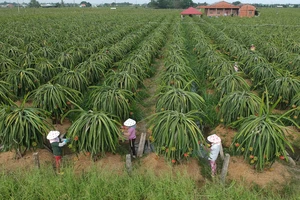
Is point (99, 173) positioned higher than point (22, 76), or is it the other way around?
point (22, 76)

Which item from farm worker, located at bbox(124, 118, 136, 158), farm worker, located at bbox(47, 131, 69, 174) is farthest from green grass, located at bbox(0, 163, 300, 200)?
farm worker, located at bbox(124, 118, 136, 158)

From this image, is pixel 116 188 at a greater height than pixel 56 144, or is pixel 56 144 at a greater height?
pixel 56 144

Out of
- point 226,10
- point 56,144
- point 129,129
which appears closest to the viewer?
point 56,144

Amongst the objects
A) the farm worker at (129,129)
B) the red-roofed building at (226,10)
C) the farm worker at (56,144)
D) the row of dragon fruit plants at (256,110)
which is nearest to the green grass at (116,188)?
the farm worker at (56,144)

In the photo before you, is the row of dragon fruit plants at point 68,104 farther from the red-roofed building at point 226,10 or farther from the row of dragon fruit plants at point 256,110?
the red-roofed building at point 226,10

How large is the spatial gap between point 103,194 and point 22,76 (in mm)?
4153

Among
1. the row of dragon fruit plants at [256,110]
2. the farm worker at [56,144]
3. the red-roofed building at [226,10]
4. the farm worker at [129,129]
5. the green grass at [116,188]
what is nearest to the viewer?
the green grass at [116,188]

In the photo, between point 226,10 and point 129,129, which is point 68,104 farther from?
point 226,10

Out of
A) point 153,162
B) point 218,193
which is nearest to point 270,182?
point 218,193

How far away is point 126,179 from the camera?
3.51m

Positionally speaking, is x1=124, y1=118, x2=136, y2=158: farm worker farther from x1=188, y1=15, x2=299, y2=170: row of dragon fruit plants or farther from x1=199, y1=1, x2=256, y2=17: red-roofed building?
x1=199, y1=1, x2=256, y2=17: red-roofed building

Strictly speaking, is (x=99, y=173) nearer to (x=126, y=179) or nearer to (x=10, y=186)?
(x=126, y=179)

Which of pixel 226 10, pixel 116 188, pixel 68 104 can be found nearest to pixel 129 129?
pixel 116 188

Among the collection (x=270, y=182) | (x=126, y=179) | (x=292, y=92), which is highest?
(x=292, y=92)
